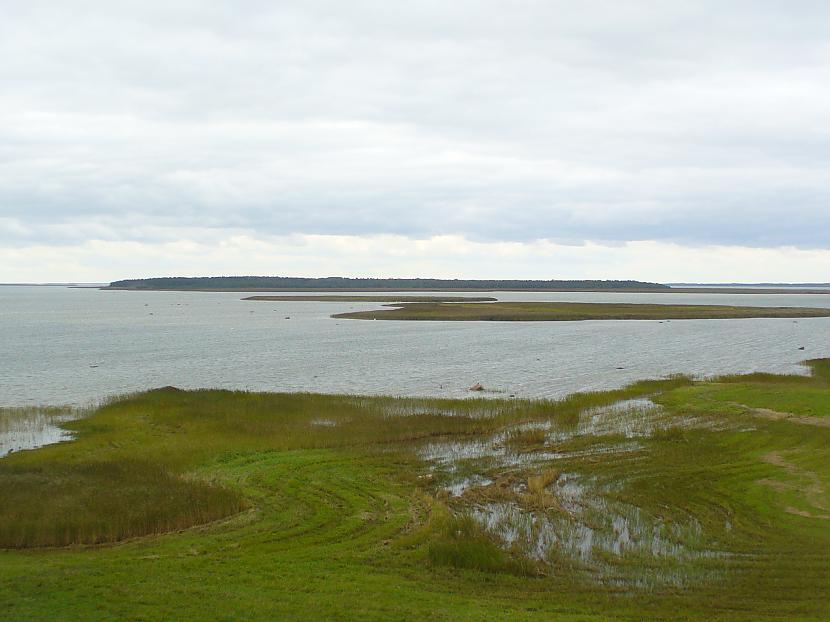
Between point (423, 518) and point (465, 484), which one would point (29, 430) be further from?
point (423, 518)

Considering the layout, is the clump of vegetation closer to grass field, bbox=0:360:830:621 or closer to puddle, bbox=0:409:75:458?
grass field, bbox=0:360:830:621

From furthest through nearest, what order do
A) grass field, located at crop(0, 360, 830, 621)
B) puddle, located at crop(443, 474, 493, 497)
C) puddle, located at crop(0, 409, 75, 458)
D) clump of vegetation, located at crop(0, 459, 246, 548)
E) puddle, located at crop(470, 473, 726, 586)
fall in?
puddle, located at crop(0, 409, 75, 458) → puddle, located at crop(443, 474, 493, 497) → clump of vegetation, located at crop(0, 459, 246, 548) → puddle, located at crop(470, 473, 726, 586) → grass field, located at crop(0, 360, 830, 621)

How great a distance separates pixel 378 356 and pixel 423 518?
165ft

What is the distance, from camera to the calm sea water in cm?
5238

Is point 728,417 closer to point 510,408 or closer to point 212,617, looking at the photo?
point 510,408

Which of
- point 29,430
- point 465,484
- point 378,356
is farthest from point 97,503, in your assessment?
point 378,356

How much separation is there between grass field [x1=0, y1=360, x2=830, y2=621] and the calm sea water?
1545cm

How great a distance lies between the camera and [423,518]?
20.7 meters

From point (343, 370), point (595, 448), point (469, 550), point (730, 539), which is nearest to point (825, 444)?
point (595, 448)

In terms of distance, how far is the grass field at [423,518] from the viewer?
14.8 metres

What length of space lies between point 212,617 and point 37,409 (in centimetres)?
3171

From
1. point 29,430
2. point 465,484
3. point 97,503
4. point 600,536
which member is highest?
point 97,503

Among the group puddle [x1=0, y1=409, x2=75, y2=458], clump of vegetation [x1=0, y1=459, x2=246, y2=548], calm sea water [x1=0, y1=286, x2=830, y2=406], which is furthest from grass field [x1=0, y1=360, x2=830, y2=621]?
calm sea water [x1=0, y1=286, x2=830, y2=406]

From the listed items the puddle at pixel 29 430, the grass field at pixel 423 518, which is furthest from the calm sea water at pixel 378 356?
the grass field at pixel 423 518
